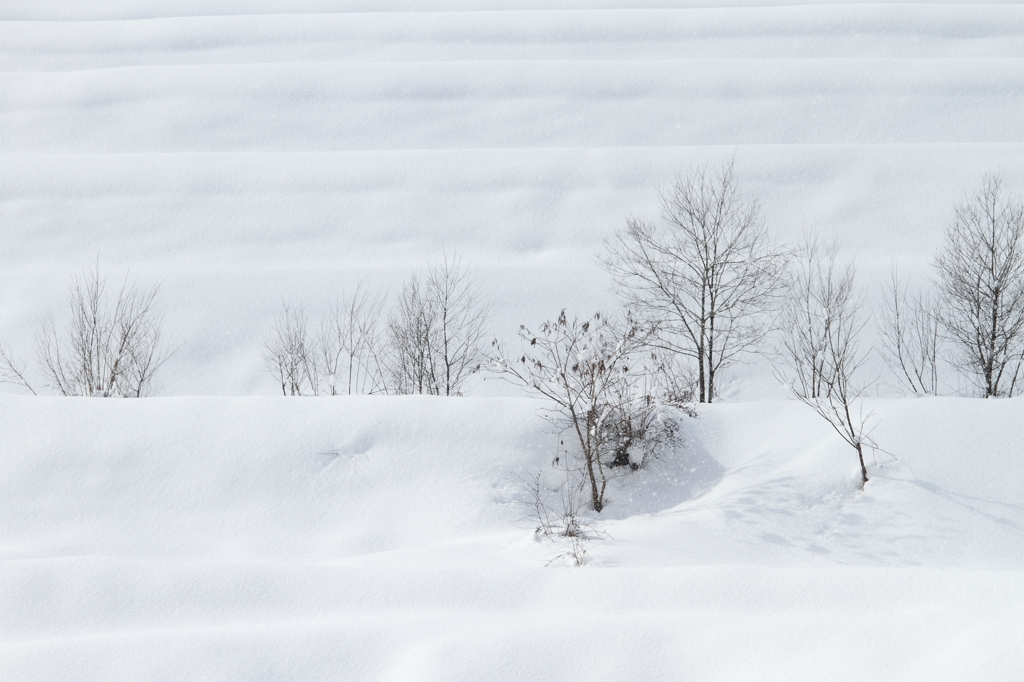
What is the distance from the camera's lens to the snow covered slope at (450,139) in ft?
69.4

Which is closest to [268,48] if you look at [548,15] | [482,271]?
[548,15]

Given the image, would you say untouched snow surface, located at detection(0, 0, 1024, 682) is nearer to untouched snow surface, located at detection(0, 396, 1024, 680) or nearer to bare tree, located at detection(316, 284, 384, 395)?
untouched snow surface, located at detection(0, 396, 1024, 680)

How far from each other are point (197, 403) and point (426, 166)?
1472 cm

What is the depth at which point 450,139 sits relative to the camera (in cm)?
2702

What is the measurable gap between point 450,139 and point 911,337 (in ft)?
53.1

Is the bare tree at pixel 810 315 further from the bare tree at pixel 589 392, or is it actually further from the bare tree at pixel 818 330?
the bare tree at pixel 589 392

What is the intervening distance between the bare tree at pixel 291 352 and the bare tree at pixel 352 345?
294mm

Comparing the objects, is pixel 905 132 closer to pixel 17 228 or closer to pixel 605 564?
pixel 605 564

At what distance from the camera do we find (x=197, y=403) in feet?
39.1

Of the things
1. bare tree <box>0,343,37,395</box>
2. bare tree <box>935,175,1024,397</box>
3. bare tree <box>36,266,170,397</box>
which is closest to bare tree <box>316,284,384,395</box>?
bare tree <box>36,266,170,397</box>

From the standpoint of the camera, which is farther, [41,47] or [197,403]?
[41,47]

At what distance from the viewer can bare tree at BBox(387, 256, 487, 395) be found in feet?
54.9

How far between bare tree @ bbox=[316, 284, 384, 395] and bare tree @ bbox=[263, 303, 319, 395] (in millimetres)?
294

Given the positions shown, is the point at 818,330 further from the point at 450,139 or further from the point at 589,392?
the point at 450,139
